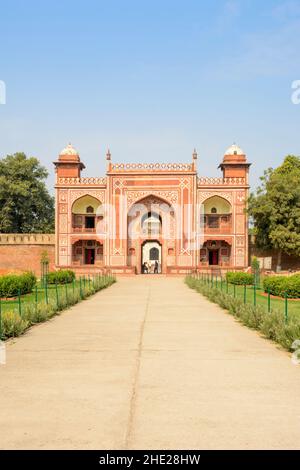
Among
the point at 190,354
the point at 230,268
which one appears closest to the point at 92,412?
the point at 190,354

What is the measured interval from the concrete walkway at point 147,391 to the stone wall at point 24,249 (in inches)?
1193

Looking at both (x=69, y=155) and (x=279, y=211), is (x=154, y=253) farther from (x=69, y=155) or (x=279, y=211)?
(x=279, y=211)

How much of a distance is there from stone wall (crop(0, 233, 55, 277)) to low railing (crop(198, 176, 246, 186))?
463 inches

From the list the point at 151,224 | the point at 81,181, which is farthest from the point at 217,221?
the point at 81,181

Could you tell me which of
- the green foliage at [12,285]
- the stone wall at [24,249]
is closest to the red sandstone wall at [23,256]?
the stone wall at [24,249]

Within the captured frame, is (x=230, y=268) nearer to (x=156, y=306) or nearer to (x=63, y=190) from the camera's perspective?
(x=63, y=190)

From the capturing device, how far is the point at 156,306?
15273mm

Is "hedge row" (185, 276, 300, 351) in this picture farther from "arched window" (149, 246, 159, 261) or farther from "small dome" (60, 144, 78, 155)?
"arched window" (149, 246, 159, 261)

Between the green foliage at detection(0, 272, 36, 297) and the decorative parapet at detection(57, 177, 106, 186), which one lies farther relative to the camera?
the decorative parapet at detection(57, 177, 106, 186)

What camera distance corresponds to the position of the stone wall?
3994 centimetres

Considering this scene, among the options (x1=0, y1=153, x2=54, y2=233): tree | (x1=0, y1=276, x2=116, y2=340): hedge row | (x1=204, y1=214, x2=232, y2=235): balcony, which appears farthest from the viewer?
(x1=0, y1=153, x2=54, y2=233): tree

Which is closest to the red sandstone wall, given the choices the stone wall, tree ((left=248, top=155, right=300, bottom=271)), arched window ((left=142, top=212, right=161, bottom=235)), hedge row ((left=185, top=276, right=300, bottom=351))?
the stone wall

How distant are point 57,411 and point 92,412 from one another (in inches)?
12.0

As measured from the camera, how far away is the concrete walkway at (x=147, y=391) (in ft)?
12.8
